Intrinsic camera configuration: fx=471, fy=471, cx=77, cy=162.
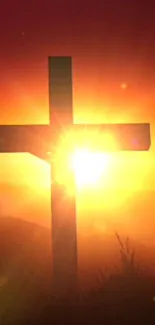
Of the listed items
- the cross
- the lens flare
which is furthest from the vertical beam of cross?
the lens flare

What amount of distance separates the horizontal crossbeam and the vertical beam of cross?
0.13ft

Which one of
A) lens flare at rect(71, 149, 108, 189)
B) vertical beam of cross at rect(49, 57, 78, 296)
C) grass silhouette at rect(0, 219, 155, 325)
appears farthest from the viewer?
lens flare at rect(71, 149, 108, 189)

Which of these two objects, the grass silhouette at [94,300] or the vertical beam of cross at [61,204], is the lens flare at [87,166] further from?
the grass silhouette at [94,300]

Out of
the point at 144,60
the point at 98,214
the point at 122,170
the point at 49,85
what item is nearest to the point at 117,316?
the point at 98,214

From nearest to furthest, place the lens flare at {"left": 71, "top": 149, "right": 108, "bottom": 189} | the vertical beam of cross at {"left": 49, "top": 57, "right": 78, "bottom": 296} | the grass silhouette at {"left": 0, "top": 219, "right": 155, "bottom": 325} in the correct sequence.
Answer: the grass silhouette at {"left": 0, "top": 219, "right": 155, "bottom": 325}
the vertical beam of cross at {"left": 49, "top": 57, "right": 78, "bottom": 296}
the lens flare at {"left": 71, "top": 149, "right": 108, "bottom": 189}

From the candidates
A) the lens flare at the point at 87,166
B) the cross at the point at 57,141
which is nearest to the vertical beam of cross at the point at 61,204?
the cross at the point at 57,141

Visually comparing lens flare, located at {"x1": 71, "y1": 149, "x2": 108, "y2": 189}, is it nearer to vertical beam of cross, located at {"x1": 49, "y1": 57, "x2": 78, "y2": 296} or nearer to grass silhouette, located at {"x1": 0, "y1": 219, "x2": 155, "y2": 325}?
vertical beam of cross, located at {"x1": 49, "y1": 57, "x2": 78, "y2": 296}

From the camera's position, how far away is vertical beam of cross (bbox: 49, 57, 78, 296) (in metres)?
1.88

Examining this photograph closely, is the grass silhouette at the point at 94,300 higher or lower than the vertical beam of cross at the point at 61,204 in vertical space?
lower

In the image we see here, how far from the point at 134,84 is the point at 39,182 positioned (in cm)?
65

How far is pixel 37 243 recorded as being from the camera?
7.00ft

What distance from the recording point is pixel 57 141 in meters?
2.00

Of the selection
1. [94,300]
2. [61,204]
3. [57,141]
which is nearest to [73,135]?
[57,141]

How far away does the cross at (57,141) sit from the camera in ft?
6.21
